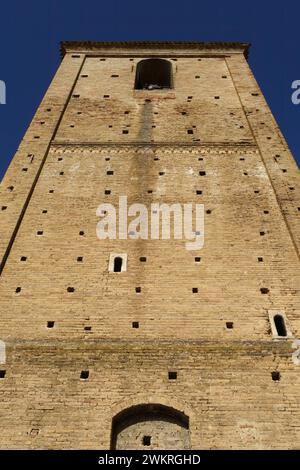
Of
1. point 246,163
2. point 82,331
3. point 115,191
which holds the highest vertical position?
point 246,163

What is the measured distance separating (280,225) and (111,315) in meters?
3.49

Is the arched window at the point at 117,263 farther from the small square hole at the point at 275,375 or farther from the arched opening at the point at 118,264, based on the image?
the small square hole at the point at 275,375

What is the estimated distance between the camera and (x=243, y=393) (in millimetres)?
7652

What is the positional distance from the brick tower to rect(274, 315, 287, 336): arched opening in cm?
3

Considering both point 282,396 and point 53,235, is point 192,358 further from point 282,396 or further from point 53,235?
point 53,235

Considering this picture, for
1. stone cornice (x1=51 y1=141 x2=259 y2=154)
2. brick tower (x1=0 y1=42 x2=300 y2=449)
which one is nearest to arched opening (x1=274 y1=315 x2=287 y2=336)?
brick tower (x1=0 y1=42 x2=300 y2=449)

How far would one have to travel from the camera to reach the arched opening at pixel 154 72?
18266mm

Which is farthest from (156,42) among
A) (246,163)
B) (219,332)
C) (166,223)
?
(219,332)

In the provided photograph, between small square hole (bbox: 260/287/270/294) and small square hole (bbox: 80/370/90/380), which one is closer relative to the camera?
small square hole (bbox: 80/370/90/380)

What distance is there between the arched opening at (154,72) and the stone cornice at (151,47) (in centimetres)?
49

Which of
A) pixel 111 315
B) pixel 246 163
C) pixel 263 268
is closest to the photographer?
pixel 111 315

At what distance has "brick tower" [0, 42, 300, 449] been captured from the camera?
24.5ft

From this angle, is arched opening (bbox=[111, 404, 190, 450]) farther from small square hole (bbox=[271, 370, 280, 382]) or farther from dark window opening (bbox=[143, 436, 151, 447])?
small square hole (bbox=[271, 370, 280, 382])

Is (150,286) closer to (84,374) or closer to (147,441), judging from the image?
(84,374)
